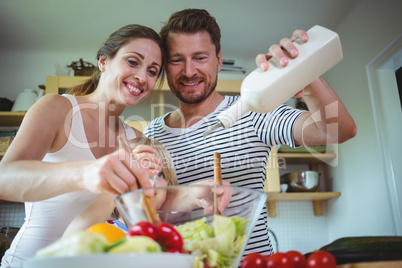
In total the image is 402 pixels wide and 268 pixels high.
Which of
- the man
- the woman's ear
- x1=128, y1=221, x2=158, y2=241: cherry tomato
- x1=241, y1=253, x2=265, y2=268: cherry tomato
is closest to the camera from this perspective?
x1=128, y1=221, x2=158, y2=241: cherry tomato

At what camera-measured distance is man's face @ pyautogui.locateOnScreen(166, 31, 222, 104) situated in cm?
134

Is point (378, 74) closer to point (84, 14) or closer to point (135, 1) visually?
point (135, 1)

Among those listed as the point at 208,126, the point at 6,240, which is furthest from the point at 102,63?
the point at 6,240

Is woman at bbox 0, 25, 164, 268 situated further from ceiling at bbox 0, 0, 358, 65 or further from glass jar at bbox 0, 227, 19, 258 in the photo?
ceiling at bbox 0, 0, 358, 65

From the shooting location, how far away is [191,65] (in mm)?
1342

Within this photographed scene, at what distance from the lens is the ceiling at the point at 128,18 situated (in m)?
2.50

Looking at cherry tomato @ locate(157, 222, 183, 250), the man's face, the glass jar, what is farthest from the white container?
the glass jar

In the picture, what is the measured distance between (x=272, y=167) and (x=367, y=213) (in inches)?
26.4

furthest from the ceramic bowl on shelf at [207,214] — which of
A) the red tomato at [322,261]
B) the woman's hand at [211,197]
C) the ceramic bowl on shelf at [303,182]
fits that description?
the ceramic bowl on shelf at [303,182]

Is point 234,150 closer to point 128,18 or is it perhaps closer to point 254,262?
point 254,262

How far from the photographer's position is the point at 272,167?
8.61 ft

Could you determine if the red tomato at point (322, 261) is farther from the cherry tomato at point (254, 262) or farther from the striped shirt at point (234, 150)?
the striped shirt at point (234, 150)

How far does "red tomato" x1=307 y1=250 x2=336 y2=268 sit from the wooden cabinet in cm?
207

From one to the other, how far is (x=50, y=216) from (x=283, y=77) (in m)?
0.71
